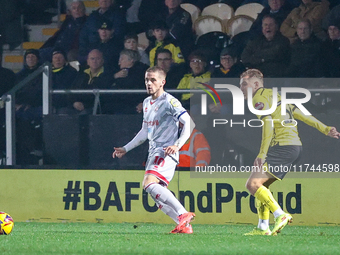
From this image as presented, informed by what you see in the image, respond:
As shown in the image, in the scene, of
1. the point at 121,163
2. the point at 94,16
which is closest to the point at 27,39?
the point at 94,16

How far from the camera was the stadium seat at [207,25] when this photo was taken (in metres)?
10.2

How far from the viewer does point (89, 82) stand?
9953mm

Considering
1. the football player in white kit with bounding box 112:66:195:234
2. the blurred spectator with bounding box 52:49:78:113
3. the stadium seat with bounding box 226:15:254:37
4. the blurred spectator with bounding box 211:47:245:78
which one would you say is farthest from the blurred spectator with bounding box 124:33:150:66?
the football player in white kit with bounding box 112:66:195:234

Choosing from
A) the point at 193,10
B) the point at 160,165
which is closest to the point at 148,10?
the point at 193,10

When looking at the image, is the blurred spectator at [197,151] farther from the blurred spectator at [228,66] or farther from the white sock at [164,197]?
the white sock at [164,197]

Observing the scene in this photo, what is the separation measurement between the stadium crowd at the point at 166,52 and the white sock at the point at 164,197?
8.69 ft

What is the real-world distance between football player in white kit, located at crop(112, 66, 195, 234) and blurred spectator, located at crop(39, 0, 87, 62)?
14.5ft

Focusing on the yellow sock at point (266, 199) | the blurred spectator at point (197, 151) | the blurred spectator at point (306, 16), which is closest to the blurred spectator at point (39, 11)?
the blurred spectator at point (306, 16)

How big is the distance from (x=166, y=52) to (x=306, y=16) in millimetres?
2188

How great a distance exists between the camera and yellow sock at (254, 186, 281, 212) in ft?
21.0

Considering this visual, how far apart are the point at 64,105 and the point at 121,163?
1.50 metres

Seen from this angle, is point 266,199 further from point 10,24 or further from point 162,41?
point 10,24

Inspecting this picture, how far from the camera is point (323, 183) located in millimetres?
8312

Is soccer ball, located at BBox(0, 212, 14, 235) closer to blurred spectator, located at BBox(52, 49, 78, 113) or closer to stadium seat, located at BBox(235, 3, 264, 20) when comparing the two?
blurred spectator, located at BBox(52, 49, 78, 113)
